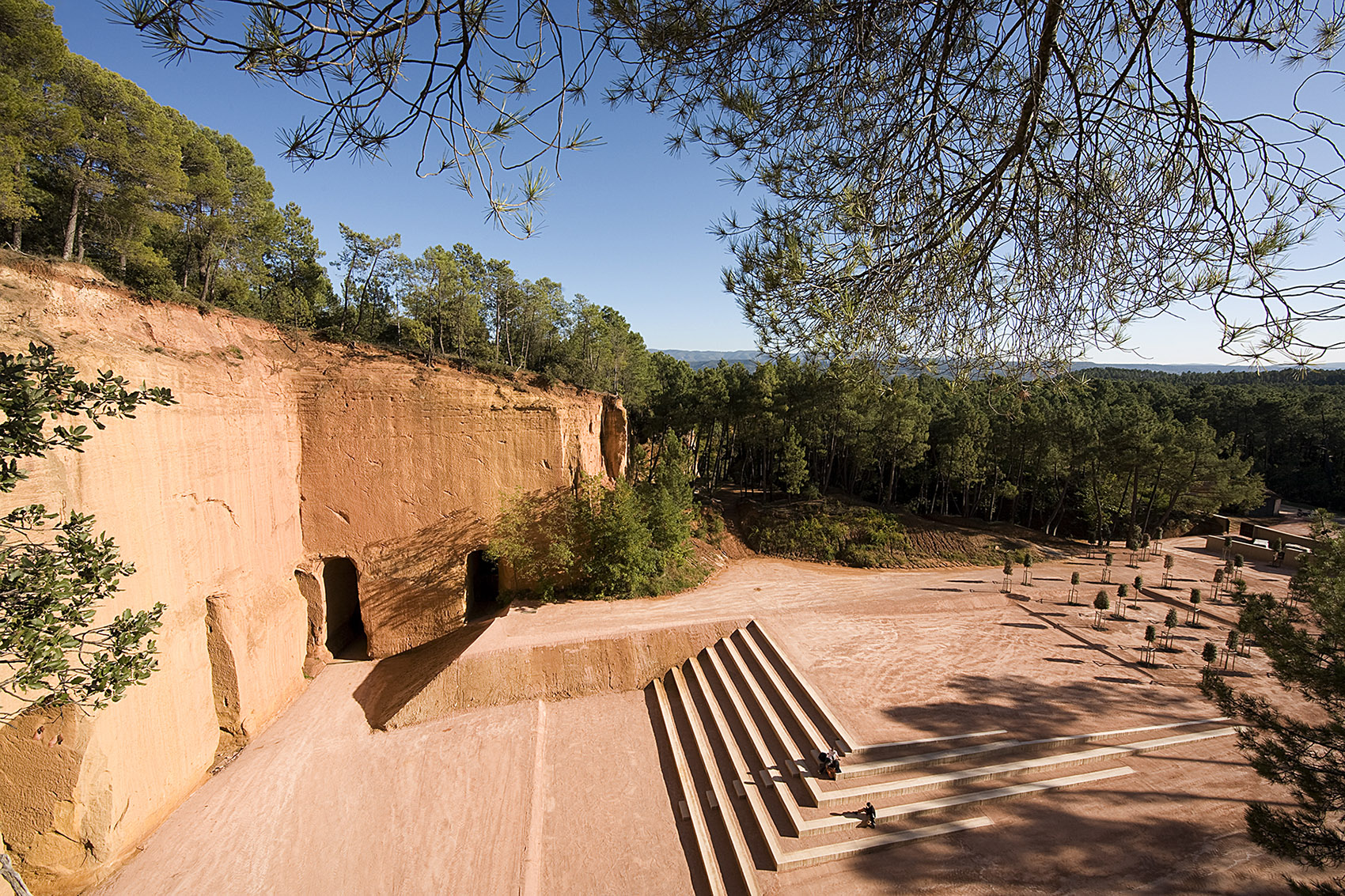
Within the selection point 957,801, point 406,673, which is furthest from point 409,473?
point 957,801

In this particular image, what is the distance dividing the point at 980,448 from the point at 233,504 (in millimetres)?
27026

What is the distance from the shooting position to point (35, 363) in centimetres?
338

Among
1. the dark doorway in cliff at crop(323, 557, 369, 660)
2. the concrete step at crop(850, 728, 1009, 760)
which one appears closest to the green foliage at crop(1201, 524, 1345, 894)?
the concrete step at crop(850, 728, 1009, 760)

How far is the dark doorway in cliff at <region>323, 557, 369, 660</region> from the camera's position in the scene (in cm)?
1311

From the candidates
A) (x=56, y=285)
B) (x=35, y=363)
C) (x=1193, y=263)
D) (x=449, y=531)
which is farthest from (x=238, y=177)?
(x=1193, y=263)

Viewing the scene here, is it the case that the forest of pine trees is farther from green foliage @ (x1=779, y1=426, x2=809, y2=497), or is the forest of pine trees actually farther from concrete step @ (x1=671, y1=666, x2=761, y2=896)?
concrete step @ (x1=671, y1=666, x2=761, y2=896)

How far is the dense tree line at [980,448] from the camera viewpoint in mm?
20656

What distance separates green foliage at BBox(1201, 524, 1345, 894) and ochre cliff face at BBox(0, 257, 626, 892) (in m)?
13.0

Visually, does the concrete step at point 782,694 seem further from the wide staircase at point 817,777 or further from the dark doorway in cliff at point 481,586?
the dark doorway in cliff at point 481,586

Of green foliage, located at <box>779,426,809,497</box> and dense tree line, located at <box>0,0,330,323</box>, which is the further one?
green foliage, located at <box>779,426,809,497</box>

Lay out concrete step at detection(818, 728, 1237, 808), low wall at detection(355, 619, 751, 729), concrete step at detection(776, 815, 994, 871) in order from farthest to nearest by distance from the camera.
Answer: low wall at detection(355, 619, 751, 729) → concrete step at detection(818, 728, 1237, 808) → concrete step at detection(776, 815, 994, 871)

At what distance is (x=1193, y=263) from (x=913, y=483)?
2725 centimetres

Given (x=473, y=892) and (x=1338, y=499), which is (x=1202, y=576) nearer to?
(x=473, y=892)

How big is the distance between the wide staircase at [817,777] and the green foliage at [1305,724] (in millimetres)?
3155
